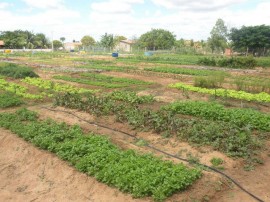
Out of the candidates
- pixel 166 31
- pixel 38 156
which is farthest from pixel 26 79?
pixel 166 31

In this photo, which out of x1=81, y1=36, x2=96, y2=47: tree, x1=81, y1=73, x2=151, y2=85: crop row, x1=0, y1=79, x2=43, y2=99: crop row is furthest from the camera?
x1=81, y1=36, x2=96, y2=47: tree

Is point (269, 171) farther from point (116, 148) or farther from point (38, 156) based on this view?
point (38, 156)

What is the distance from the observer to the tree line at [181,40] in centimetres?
3859

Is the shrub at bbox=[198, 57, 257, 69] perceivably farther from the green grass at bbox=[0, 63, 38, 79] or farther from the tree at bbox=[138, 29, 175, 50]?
the tree at bbox=[138, 29, 175, 50]

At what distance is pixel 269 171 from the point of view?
6.44 metres

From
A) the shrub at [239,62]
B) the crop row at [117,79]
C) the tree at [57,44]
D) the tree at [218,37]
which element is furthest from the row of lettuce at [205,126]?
the tree at [57,44]

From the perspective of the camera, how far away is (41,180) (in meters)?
6.86

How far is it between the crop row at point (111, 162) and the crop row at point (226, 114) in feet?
10.7

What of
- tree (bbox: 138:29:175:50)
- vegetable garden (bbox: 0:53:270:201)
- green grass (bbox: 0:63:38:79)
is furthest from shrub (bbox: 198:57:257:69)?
tree (bbox: 138:29:175:50)

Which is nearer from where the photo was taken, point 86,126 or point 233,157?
point 233,157

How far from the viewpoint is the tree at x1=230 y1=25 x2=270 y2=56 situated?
38.0 meters

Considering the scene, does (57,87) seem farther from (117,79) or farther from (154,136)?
(154,136)

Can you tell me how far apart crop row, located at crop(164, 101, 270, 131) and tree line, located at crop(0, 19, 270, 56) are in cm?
3179

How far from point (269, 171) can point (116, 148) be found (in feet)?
11.2
